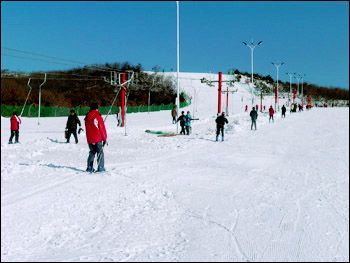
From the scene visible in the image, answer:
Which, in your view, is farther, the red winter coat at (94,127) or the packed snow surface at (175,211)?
the red winter coat at (94,127)

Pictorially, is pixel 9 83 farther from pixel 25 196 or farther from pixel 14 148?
pixel 25 196

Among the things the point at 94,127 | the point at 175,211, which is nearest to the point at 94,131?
the point at 94,127

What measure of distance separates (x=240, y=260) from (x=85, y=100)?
282 ft

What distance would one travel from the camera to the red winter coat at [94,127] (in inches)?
437

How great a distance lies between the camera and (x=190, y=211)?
26.2ft

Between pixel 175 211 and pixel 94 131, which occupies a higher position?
pixel 94 131

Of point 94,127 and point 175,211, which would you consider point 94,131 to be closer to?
point 94,127

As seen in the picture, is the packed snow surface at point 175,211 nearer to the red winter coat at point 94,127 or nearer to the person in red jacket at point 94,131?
the person in red jacket at point 94,131

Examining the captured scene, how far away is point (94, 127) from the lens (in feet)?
36.6

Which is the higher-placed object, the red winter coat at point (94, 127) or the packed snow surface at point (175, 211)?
the red winter coat at point (94, 127)

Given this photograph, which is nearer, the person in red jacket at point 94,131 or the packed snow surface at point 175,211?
the packed snow surface at point 175,211

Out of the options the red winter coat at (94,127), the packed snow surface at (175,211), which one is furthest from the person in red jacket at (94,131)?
the packed snow surface at (175,211)

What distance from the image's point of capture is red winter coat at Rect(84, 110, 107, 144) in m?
11.1

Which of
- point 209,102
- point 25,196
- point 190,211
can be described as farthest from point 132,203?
point 209,102
